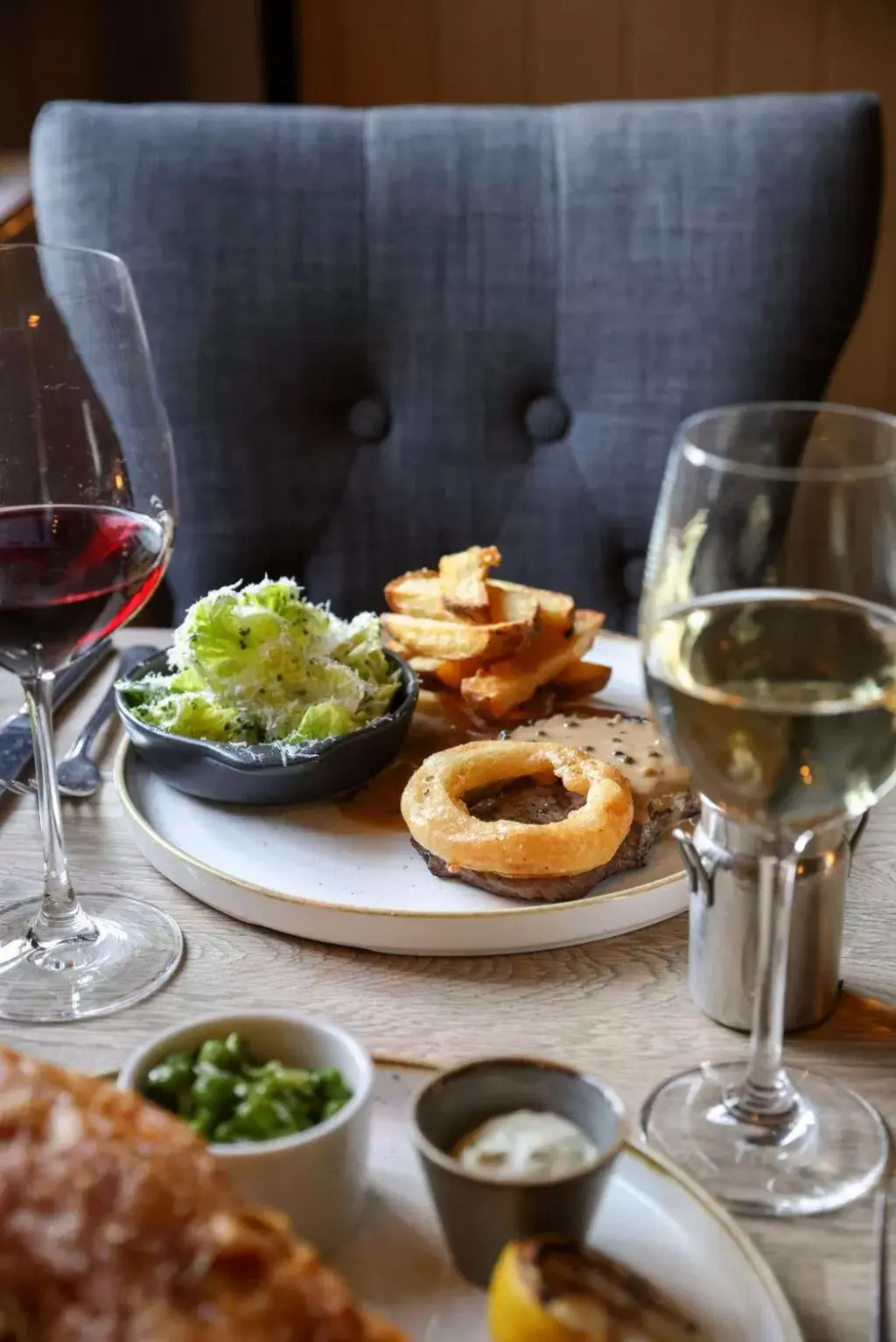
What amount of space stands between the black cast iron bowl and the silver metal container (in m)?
0.36

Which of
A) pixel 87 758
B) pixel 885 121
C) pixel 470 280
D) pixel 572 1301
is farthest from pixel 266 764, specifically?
pixel 885 121

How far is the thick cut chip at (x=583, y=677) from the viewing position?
138 centimetres

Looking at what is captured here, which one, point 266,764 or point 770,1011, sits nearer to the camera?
point 770,1011

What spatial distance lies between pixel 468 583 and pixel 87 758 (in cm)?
42

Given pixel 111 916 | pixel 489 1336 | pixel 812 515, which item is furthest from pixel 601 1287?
pixel 111 916

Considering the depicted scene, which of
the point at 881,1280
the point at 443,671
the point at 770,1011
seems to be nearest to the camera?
the point at 881,1280

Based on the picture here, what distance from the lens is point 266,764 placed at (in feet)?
3.71

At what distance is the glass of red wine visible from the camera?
Answer: 36.2 inches

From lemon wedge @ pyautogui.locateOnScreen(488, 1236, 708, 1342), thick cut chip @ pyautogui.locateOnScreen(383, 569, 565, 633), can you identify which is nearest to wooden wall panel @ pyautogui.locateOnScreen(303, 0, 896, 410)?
thick cut chip @ pyautogui.locateOnScreen(383, 569, 565, 633)

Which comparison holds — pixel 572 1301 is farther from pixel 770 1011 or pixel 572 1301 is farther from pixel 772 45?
pixel 772 45

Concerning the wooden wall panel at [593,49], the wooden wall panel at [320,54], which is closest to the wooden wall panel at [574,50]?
the wooden wall panel at [593,49]

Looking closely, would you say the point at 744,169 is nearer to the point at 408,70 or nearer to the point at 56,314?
the point at 56,314

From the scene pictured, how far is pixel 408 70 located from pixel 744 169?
1.82 meters

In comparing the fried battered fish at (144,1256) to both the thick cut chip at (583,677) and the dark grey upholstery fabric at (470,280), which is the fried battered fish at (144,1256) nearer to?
the thick cut chip at (583,677)
